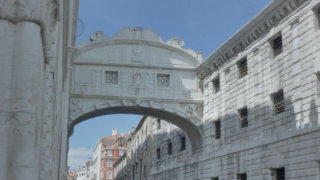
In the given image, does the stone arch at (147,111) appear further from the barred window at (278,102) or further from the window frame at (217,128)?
the barred window at (278,102)

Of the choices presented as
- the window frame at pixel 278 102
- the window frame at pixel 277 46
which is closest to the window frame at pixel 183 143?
the window frame at pixel 278 102

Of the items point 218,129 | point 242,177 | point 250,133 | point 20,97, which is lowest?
point 242,177

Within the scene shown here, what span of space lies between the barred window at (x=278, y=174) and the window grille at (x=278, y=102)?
7.65 feet

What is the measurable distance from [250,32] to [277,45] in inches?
77.8

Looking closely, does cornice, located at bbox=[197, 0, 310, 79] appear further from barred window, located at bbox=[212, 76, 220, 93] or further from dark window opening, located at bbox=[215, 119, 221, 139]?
dark window opening, located at bbox=[215, 119, 221, 139]

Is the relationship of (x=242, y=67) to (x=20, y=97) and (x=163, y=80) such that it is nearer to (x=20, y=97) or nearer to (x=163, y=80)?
(x=163, y=80)

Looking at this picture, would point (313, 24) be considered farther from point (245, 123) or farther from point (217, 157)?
point (217, 157)

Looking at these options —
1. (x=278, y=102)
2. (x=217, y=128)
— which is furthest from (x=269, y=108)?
(x=217, y=128)

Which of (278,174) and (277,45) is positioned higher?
(277,45)

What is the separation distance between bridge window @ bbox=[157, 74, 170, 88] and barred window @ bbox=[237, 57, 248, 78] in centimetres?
516

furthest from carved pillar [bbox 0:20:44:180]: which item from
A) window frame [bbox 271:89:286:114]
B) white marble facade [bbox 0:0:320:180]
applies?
window frame [bbox 271:89:286:114]

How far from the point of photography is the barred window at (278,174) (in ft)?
54.4

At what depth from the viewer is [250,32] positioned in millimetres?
19547

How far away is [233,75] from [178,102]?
14.5 ft
